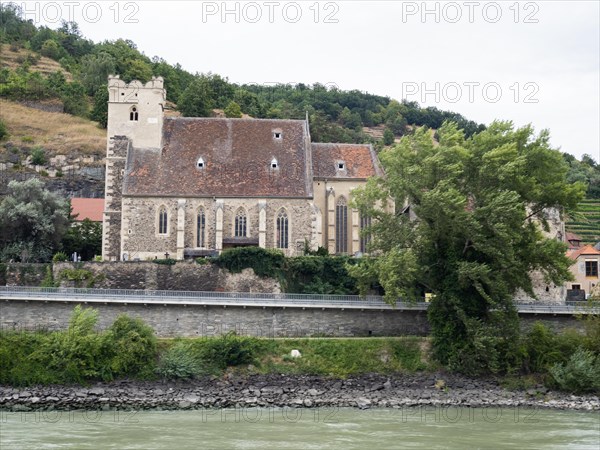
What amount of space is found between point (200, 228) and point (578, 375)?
2663cm

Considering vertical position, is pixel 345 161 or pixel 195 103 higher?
pixel 195 103

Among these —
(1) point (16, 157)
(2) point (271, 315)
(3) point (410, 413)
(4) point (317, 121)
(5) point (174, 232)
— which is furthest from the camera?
(4) point (317, 121)

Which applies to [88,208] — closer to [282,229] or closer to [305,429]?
[282,229]

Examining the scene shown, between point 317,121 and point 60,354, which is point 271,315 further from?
point 317,121

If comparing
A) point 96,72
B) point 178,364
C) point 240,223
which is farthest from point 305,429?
point 96,72

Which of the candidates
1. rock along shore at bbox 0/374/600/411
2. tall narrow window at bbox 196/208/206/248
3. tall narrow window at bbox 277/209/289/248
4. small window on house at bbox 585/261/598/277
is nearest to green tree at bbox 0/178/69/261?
tall narrow window at bbox 196/208/206/248

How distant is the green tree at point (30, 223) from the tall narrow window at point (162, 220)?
261 inches

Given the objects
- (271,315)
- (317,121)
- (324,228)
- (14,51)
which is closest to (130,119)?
(324,228)

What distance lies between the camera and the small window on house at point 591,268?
65938 mm

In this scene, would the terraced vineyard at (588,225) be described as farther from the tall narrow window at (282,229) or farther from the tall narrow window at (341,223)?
the tall narrow window at (282,229)

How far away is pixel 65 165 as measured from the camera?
90438 mm

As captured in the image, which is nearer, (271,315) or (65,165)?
(271,315)

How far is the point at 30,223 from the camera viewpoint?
62812mm

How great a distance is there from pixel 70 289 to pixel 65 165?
38.9 metres
